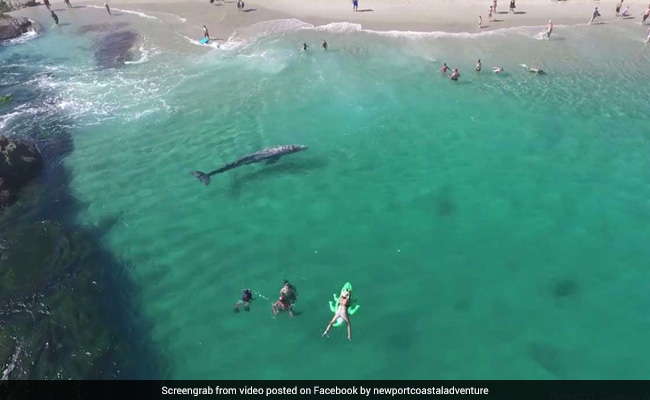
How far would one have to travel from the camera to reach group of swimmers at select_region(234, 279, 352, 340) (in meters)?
21.4

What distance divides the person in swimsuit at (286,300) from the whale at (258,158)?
12.5 metres

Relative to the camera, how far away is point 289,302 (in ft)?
75.9

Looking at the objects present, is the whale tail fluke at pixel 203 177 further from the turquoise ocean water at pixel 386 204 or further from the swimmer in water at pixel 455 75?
the swimmer in water at pixel 455 75

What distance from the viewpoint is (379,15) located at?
201 feet

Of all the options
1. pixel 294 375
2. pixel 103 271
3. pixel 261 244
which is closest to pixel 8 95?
pixel 103 271

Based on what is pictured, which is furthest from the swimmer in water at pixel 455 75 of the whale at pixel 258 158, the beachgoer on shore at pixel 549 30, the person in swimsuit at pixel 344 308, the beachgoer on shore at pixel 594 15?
the person in swimsuit at pixel 344 308

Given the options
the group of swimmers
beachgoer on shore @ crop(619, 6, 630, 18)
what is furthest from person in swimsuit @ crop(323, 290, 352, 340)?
beachgoer on shore @ crop(619, 6, 630, 18)

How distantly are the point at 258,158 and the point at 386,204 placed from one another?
10.8 meters

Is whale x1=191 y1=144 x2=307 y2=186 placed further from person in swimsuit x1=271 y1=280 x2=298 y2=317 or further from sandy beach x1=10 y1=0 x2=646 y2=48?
sandy beach x1=10 y1=0 x2=646 y2=48

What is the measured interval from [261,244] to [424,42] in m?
38.3

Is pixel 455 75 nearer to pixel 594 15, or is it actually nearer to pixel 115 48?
pixel 594 15
